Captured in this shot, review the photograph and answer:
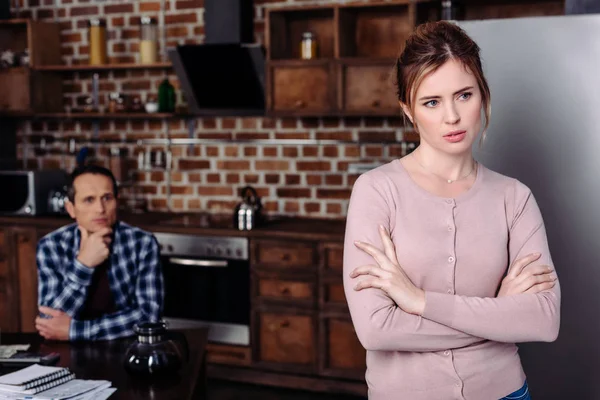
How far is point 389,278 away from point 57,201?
334 cm

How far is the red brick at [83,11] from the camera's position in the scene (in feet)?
15.2

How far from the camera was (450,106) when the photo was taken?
146 cm

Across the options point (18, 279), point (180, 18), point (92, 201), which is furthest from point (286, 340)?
point (180, 18)

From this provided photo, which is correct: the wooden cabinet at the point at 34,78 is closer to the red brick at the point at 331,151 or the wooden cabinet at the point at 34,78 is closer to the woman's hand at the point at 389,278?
the red brick at the point at 331,151

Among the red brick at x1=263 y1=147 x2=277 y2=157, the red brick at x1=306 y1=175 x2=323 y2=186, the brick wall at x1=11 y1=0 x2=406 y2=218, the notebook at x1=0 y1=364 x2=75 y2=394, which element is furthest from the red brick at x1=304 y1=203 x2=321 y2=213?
the notebook at x1=0 y1=364 x2=75 y2=394

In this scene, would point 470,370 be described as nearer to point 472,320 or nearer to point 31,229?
point 472,320

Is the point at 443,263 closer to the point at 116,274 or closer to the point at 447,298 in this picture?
the point at 447,298

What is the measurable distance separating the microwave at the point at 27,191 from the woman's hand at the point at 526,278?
343 cm

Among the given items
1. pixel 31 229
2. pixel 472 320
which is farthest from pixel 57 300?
pixel 31 229

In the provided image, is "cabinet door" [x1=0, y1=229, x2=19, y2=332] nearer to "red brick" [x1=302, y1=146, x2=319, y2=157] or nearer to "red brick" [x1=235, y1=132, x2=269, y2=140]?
"red brick" [x1=235, y1=132, x2=269, y2=140]

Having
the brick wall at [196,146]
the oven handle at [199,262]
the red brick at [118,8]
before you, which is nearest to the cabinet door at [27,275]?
the brick wall at [196,146]

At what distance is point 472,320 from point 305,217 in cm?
288

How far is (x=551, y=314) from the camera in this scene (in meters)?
1.50

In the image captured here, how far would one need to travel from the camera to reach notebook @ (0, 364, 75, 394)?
1719 mm
